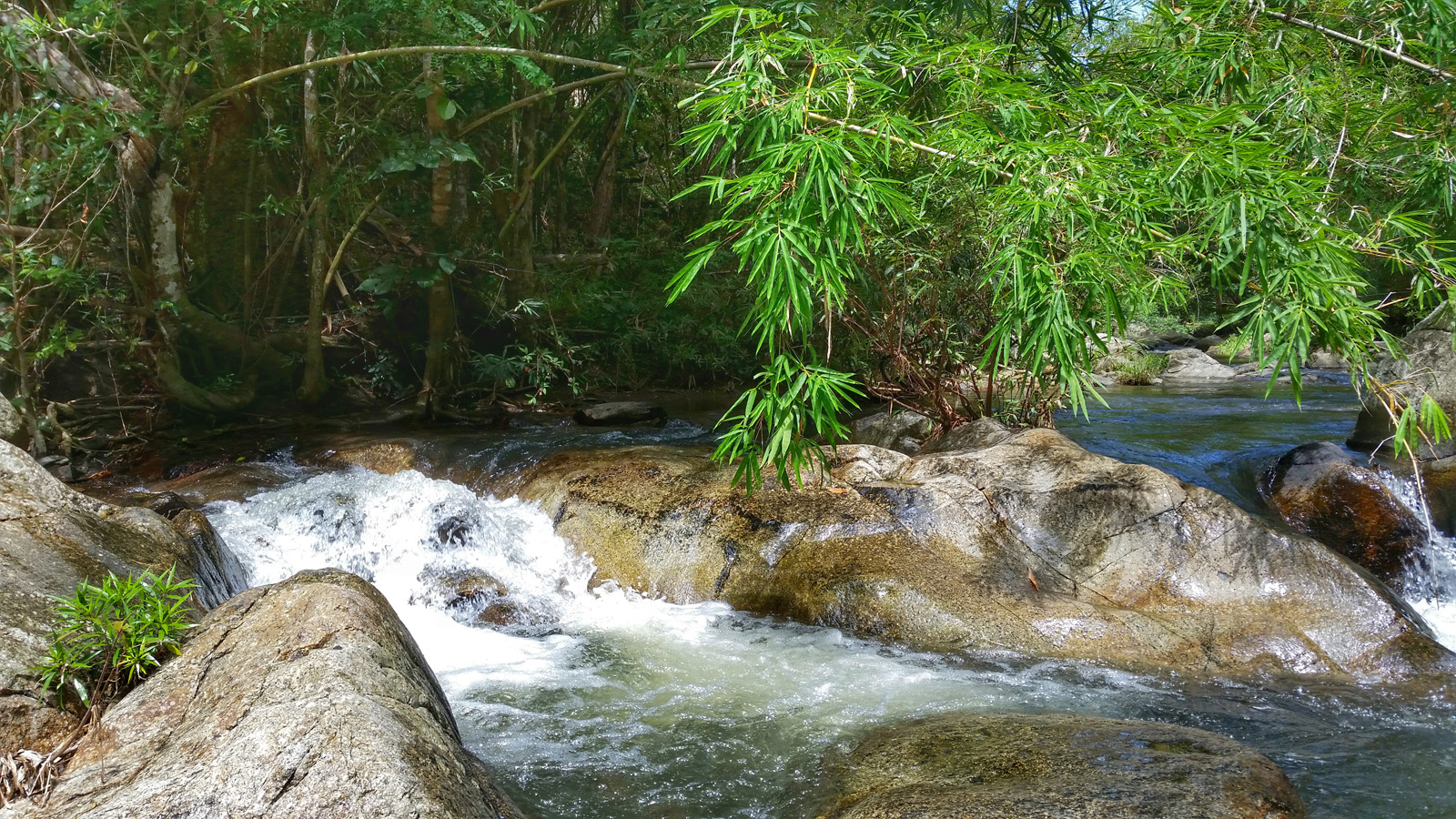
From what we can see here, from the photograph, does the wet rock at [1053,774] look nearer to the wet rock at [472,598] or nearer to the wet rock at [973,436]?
the wet rock at [472,598]

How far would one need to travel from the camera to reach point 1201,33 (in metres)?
4.52

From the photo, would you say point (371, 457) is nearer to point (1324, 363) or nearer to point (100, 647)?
point (100, 647)

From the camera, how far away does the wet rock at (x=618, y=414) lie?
855cm

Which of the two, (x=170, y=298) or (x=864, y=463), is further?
(x=170, y=298)

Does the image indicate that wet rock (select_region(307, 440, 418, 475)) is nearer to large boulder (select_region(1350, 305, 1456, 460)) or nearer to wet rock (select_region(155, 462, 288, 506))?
wet rock (select_region(155, 462, 288, 506))

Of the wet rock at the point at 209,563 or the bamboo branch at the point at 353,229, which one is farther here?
the bamboo branch at the point at 353,229

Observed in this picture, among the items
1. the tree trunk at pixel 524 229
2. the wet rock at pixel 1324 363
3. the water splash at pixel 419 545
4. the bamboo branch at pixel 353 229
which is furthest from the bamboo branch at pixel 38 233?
the wet rock at pixel 1324 363

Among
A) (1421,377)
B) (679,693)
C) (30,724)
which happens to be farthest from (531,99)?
(1421,377)

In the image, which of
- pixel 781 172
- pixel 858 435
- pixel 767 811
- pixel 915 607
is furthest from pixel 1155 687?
pixel 858 435

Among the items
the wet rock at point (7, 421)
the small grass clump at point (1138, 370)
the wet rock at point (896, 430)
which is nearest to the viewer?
the wet rock at point (7, 421)

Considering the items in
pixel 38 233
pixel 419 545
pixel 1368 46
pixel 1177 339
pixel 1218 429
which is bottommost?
Answer: pixel 419 545

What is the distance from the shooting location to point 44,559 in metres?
3.25

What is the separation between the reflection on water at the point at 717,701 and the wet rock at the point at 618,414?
9.17 feet

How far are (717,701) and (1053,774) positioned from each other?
5.11 ft
